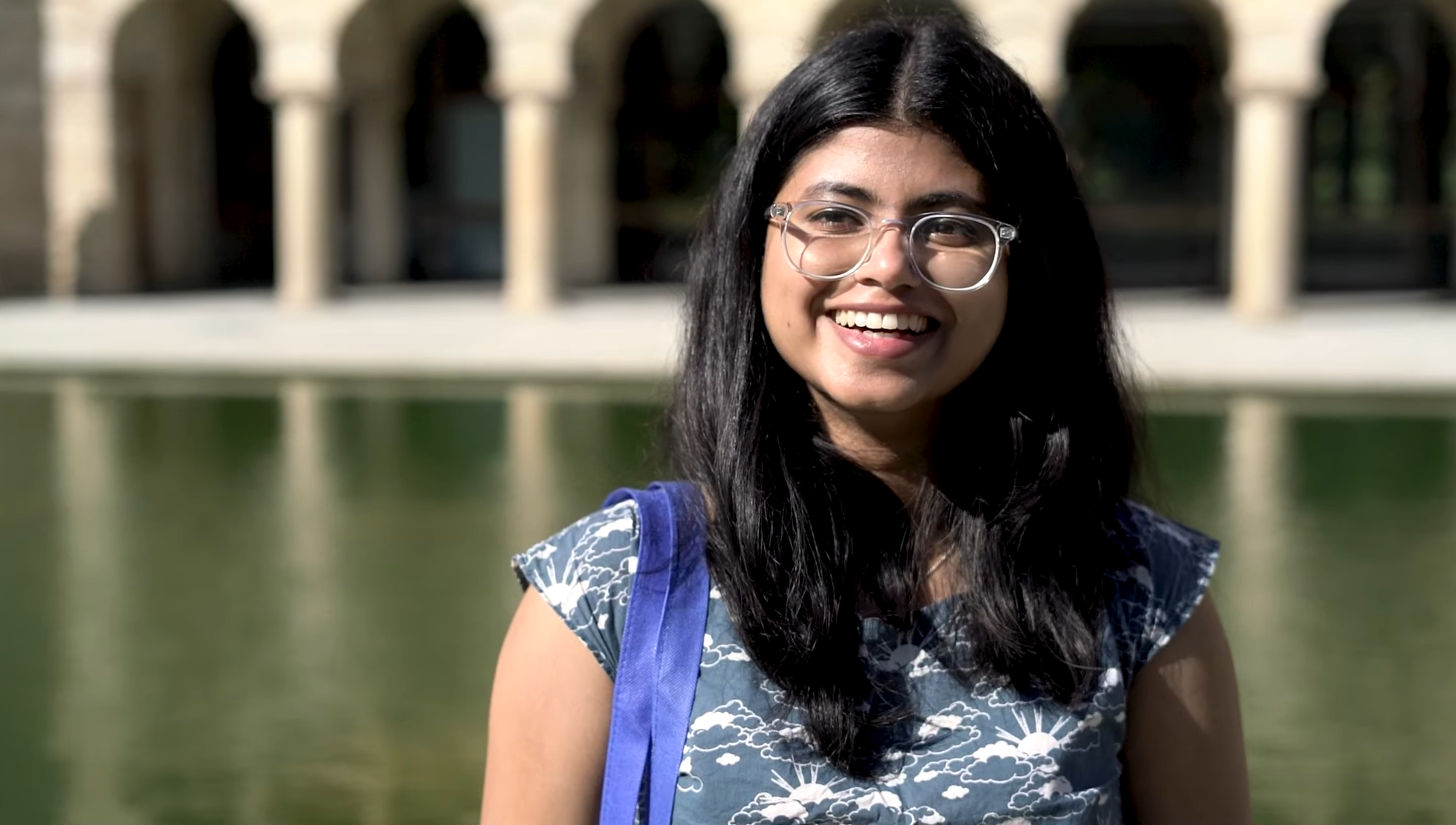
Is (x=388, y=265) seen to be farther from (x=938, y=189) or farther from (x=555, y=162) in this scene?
(x=938, y=189)

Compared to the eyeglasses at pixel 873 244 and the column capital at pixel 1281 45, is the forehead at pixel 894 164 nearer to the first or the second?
the eyeglasses at pixel 873 244

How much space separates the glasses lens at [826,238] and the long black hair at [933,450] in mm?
54

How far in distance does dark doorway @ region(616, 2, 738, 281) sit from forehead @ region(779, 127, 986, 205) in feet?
64.1

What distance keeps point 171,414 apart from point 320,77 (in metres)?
7.06

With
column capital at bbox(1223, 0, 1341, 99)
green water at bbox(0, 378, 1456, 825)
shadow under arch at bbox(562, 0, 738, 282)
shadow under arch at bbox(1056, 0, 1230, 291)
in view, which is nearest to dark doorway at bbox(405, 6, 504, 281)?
shadow under arch at bbox(562, 0, 738, 282)

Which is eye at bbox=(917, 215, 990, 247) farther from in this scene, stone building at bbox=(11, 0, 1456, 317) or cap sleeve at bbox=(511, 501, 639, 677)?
stone building at bbox=(11, 0, 1456, 317)

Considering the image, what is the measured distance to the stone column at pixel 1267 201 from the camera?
1551 cm

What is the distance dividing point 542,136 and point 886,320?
15324 mm

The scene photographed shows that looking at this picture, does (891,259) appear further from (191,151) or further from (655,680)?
(191,151)

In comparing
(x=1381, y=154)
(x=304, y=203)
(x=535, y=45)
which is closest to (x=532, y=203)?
(x=535, y=45)

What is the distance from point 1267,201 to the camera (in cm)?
1551

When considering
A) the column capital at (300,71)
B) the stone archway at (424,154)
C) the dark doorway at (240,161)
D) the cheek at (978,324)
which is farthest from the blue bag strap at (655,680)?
the dark doorway at (240,161)

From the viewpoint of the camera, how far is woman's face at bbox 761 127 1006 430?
1.61 metres

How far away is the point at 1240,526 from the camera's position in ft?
23.8
